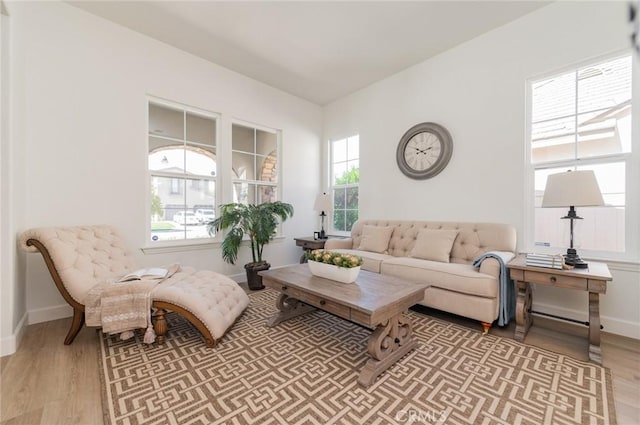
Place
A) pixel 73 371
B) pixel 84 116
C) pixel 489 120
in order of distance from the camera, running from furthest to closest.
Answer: pixel 489 120, pixel 84 116, pixel 73 371

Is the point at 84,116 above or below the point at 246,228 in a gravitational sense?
above

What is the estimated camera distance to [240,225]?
370 centimetres

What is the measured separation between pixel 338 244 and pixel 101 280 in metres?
2.71

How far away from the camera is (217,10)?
2.74 m

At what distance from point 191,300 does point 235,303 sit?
0.52 metres

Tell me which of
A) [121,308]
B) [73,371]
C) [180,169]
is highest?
[180,169]

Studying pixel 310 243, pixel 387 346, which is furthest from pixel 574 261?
pixel 310 243

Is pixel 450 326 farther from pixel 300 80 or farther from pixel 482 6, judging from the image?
pixel 300 80

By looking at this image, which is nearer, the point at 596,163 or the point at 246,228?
the point at 596,163

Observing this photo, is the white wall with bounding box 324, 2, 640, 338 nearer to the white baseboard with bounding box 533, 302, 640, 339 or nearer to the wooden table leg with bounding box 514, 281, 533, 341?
the white baseboard with bounding box 533, 302, 640, 339

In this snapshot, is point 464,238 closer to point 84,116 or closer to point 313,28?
point 313,28

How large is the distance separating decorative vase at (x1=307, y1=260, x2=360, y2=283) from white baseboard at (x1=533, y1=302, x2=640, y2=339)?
2093 millimetres

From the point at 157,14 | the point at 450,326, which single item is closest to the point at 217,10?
the point at 157,14

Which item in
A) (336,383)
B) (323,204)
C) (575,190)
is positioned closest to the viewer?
(336,383)
